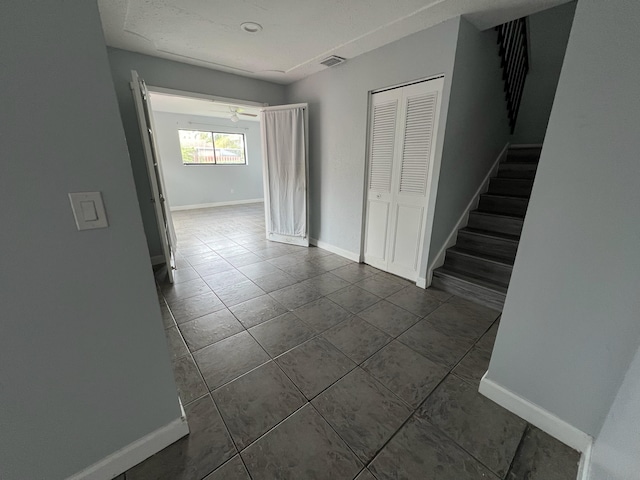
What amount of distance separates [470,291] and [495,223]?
0.91 meters

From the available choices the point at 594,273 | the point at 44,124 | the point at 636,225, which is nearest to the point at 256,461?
the point at 44,124

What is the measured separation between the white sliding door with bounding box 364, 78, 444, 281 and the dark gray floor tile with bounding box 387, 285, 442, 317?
0.83ft

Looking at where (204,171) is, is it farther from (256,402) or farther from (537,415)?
(537,415)

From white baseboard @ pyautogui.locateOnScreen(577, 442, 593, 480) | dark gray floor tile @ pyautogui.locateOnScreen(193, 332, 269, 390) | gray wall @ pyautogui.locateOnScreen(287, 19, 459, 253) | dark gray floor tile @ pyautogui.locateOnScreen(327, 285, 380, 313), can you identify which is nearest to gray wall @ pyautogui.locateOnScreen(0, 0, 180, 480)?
dark gray floor tile @ pyautogui.locateOnScreen(193, 332, 269, 390)

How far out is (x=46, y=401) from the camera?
94 cm

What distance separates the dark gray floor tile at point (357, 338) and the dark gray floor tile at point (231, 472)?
3.03 ft

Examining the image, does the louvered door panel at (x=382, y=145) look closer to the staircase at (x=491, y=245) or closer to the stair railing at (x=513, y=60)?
the staircase at (x=491, y=245)

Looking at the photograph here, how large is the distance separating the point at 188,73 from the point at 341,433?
416 centimetres

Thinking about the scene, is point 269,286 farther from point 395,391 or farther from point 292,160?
point 292,160

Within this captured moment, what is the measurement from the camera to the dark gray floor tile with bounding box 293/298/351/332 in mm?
2217

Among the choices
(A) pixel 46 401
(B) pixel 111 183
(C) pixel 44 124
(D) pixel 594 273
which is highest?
(C) pixel 44 124

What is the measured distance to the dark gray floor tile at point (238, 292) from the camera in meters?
2.61

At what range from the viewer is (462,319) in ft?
7.49

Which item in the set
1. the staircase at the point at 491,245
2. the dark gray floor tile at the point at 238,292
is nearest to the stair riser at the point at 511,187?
the staircase at the point at 491,245
